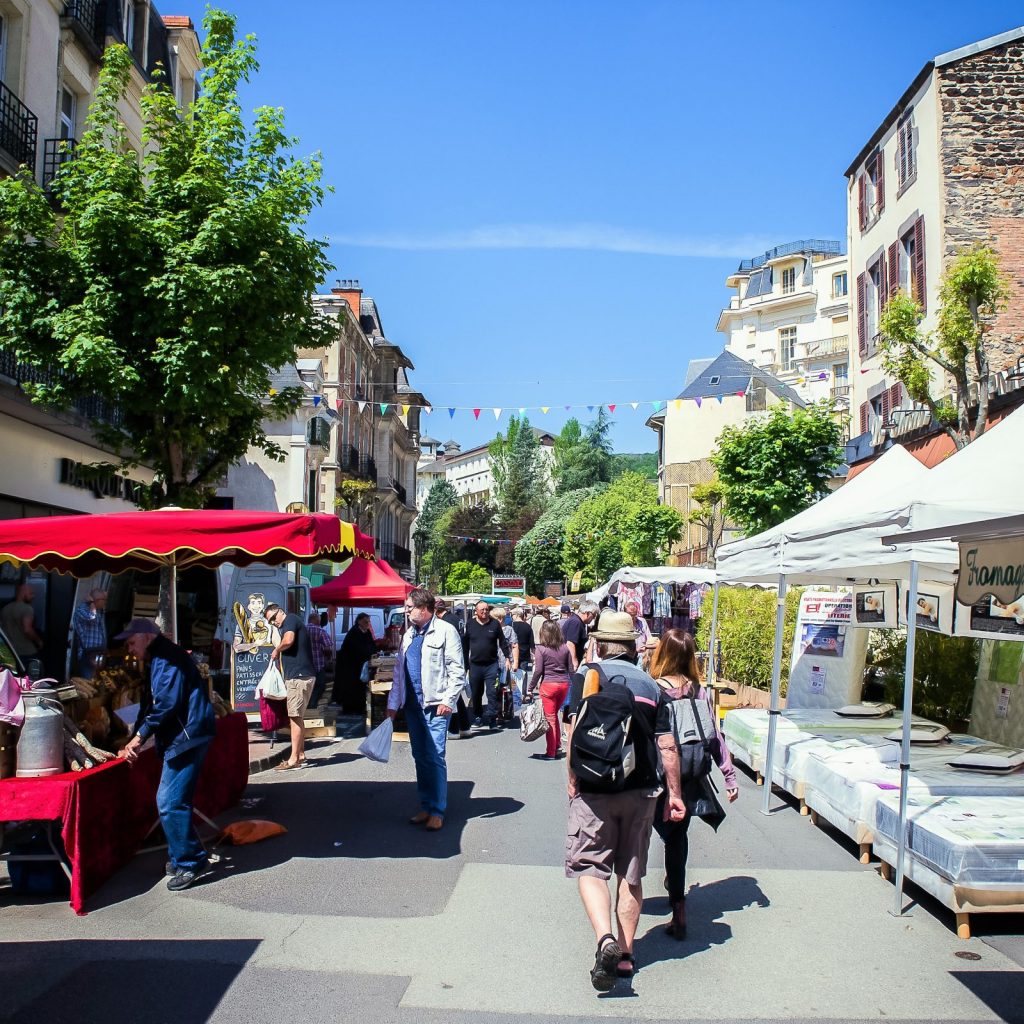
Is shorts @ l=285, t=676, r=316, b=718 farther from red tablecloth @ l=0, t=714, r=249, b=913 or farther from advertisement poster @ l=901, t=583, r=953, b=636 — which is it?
advertisement poster @ l=901, t=583, r=953, b=636

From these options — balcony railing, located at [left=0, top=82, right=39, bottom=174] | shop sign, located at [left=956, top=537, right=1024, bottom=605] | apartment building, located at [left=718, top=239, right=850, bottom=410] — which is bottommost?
shop sign, located at [left=956, top=537, right=1024, bottom=605]

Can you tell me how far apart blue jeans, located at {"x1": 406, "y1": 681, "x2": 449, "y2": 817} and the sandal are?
3729mm

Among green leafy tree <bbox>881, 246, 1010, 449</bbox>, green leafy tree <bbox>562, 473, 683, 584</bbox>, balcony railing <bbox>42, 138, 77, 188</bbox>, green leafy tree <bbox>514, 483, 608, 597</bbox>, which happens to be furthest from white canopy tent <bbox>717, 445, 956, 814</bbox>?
green leafy tree <bbox>514, 483, 608, 597</bbox>

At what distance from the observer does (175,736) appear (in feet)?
22.2

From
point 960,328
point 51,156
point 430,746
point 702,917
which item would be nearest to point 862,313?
point 960,328

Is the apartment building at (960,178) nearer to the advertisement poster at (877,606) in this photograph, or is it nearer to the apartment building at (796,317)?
the advertisement poster at (877,606)

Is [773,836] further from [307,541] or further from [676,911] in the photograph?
[307,541]

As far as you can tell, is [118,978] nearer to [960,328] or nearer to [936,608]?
[936,608]

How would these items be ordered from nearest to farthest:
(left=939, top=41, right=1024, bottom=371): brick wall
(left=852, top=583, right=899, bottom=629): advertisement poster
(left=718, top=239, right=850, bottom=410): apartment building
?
(left=852, top=583, right=899, bottom=629): advertisement poster, (left=939, top=41, right=1024, bottom=371): brick wall, (left=718, top=239, right=850, bottom=410): apartment building

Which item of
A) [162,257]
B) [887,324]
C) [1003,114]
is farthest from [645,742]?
[1003,114]

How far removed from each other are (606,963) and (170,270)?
10.9 metres

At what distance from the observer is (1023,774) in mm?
7820

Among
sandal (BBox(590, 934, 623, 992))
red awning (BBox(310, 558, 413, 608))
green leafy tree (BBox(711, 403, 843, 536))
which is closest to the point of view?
sandal (BBox(590, 934, 623, 992))

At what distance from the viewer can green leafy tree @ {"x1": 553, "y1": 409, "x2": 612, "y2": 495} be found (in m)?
99.8
